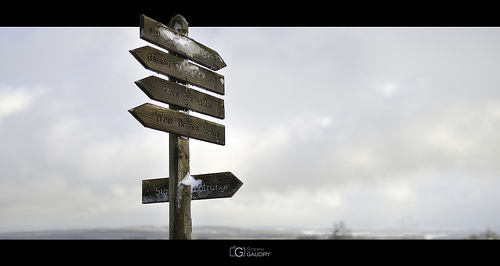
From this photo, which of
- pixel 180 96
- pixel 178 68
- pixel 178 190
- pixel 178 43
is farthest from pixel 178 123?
pixel 178 43

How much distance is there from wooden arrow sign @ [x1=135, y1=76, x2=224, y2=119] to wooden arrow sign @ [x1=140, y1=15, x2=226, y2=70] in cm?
50

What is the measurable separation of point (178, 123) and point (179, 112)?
15 cm

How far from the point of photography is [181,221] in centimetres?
A: 584

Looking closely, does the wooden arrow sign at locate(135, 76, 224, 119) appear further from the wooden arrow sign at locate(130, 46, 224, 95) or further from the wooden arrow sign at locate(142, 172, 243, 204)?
the wooden arrow sign at locate(142, 172, 243, 204)

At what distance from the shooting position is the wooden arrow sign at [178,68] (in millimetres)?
5508

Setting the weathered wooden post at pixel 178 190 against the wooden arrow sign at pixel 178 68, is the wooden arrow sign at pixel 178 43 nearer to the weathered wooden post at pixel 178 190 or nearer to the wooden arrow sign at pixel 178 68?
the wooden arrow sign at pixel 178 68

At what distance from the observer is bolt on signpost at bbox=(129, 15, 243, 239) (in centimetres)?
556

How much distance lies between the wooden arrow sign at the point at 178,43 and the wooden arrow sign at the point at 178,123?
871 mm

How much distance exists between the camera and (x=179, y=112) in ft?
19.5

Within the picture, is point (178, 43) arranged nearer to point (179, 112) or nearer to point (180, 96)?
point (180, 96)
